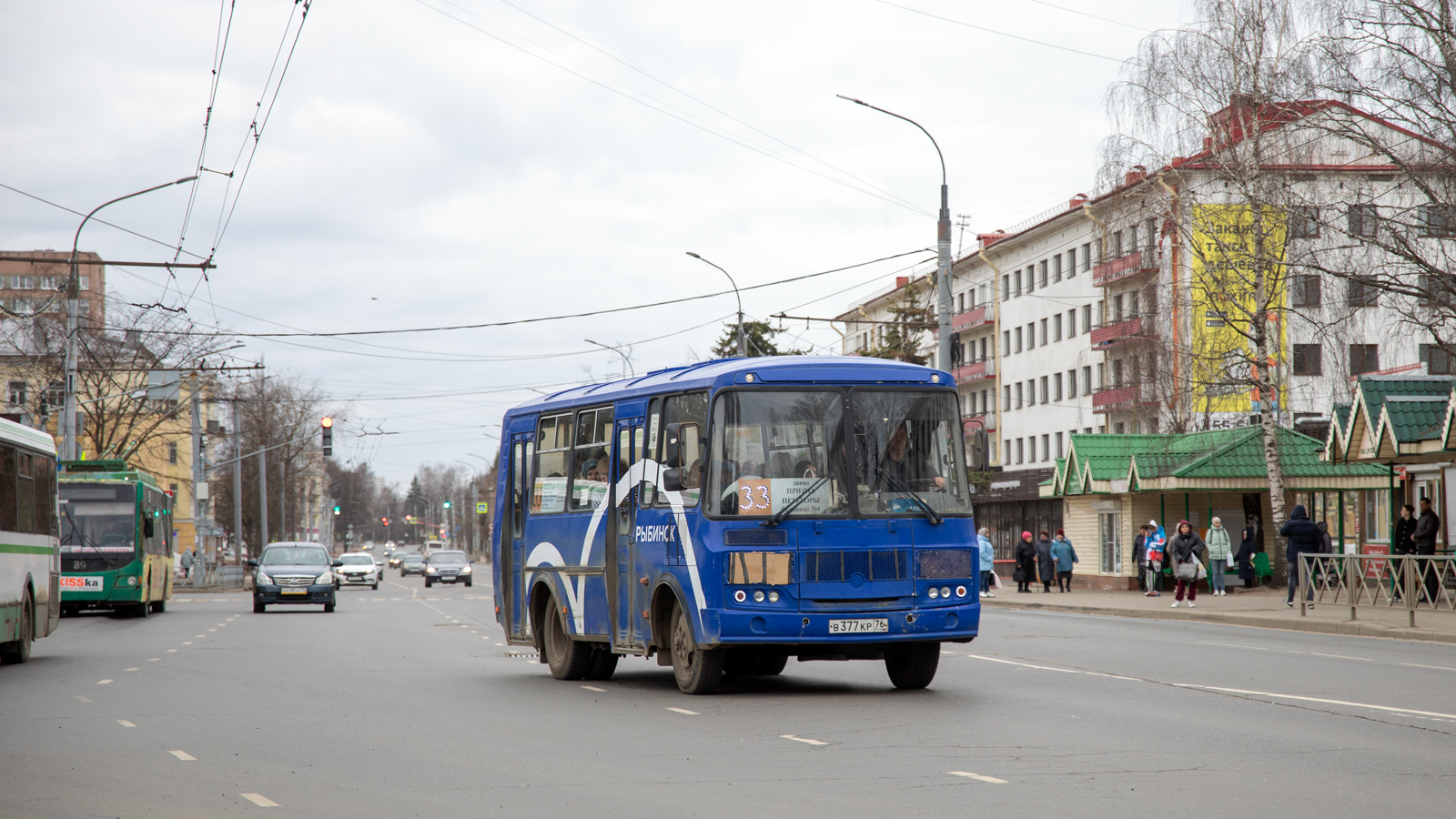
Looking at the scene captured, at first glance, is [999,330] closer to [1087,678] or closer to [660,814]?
[1087,678]

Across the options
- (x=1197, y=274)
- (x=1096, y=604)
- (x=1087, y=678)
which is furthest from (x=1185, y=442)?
(x=1087, y=678)

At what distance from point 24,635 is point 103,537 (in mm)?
15699

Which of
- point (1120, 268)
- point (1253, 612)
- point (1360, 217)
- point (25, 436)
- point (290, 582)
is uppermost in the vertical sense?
point (1120, 268)

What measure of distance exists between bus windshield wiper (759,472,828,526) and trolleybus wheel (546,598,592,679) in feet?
12.1

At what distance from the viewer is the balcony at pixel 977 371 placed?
85938mm

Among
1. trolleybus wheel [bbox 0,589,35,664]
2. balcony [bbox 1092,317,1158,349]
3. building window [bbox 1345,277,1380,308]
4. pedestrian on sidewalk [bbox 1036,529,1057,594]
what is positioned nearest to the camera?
trolleybus wheel [bbox 0,589,35,664]

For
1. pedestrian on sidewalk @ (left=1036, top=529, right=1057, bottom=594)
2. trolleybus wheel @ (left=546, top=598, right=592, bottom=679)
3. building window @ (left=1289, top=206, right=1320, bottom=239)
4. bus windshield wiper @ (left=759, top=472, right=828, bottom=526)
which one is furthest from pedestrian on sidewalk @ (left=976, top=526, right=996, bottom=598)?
bus windshield wiper @ (left=759, top=472, right=828, bottom=526)

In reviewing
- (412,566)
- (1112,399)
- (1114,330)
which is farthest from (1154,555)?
(412,566)

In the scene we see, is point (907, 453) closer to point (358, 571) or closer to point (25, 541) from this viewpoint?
point (25, 541)

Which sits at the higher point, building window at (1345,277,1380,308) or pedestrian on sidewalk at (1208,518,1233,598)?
building window at (1345,277,1380,308)

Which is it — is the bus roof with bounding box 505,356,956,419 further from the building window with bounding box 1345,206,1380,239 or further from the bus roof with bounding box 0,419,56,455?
the building window with bounding box 1345,206,1380,239

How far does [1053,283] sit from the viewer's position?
3046 inches

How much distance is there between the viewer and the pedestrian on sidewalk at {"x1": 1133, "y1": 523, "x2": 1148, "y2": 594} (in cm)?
4088

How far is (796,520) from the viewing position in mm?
13789
